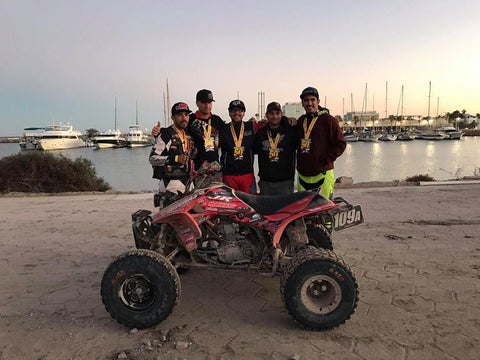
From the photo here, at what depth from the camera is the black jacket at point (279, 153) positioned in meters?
4.31

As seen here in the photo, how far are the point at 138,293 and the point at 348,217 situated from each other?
205 centimetres

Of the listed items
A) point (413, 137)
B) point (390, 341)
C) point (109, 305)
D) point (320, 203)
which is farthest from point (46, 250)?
point (413, 137)

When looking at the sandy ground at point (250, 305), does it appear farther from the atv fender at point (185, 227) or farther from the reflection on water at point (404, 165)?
the reflection on water at point (404, 165)

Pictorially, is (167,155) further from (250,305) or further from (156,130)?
(250,305)

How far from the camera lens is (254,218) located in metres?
2.99

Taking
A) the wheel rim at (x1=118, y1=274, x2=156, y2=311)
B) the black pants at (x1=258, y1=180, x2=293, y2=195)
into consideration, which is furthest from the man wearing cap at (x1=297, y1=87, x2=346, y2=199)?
the wheel rim at (x1=118, y1=274, x2=156, y2=311)

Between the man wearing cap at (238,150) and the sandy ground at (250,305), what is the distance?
3.87 ft

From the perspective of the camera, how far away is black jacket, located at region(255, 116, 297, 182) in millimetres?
4309

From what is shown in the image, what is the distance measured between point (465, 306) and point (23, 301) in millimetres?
4230

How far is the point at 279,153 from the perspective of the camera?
169 inches

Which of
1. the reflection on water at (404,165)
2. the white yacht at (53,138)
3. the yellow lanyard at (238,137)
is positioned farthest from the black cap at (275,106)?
the white yacht at (53,138)

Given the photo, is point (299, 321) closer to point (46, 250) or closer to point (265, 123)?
point (265, 123)

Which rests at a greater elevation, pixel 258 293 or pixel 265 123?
pixel 265 123

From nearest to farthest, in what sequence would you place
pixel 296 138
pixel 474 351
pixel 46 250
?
pixel 474 351
pixel 296 138
pixel 46 250
